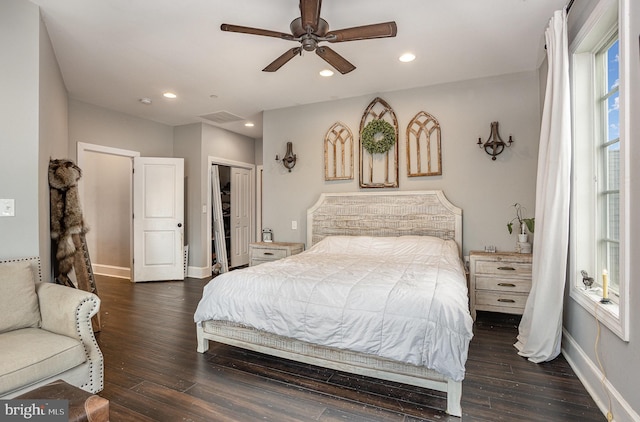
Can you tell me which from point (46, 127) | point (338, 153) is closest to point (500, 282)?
point (338, 153)

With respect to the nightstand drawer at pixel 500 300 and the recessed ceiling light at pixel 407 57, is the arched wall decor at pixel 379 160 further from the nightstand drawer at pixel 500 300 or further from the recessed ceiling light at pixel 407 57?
the nightstand drawer at pixel 500 300

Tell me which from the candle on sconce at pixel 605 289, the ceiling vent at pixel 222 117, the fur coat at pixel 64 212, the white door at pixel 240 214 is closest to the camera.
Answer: the candle on sconce at pixel 605 289

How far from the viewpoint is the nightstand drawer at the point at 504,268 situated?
10.9 feet

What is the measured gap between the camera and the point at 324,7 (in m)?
2.60

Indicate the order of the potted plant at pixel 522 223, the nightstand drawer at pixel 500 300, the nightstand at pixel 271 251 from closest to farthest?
the nightstand drawer at pixel 500 300
the potted plant at pixel 522 223
the nightstand at pixel 271 251

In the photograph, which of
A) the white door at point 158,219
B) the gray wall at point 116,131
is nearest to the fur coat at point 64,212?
the gray wall at point 116,131

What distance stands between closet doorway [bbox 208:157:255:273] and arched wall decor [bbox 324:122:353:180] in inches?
93.5

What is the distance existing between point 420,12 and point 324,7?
75 cm

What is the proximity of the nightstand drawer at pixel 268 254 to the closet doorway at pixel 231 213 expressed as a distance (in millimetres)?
1750

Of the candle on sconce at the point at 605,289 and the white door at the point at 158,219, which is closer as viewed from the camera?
the candle on sconce at the point at 605,289

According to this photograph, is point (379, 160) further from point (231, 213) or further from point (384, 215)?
point (231, 213)

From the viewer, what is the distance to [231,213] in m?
6.66

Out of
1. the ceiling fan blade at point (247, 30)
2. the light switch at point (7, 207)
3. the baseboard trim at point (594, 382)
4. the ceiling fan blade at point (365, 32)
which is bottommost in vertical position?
the baseboard trim at point (594, 382)

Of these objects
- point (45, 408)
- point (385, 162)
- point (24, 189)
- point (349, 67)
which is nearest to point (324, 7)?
point (349, 67)
